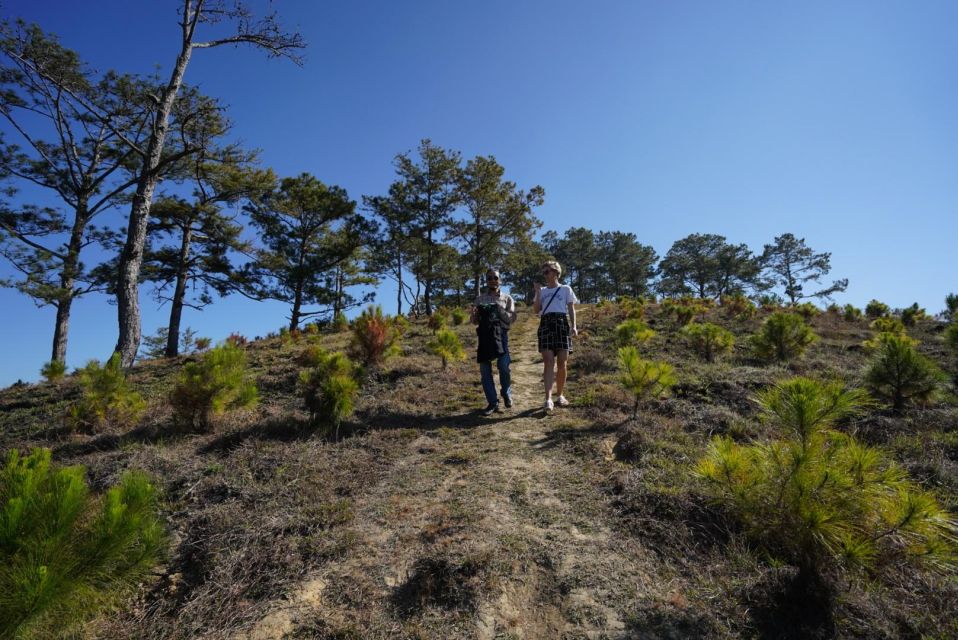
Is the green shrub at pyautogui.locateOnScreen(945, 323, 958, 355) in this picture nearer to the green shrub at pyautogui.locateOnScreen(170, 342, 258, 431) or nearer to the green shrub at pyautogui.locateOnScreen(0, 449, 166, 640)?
the green shrub at pyautogui.locateOnScreen(0, 449, 166, 640)

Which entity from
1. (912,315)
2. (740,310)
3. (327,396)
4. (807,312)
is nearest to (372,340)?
(327,396)

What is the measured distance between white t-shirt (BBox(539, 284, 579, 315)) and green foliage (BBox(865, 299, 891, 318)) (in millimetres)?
17025

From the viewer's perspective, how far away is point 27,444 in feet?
13.1

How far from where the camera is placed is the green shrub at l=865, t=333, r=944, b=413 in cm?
424

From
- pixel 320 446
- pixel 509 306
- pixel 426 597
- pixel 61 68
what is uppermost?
pixel 61 68

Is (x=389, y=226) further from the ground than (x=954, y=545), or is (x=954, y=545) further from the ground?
(x=389, y=226)

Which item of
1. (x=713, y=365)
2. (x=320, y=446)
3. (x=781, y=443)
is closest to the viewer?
(x=781, y=443)

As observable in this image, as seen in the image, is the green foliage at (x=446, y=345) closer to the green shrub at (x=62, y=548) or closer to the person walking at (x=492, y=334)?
the person walking at (x=492, y=334)

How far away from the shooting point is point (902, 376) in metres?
4.34

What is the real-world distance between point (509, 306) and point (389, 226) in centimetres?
1895

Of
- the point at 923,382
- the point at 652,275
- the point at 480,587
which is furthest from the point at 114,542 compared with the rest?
the point at 652,275

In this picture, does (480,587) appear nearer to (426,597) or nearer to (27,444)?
(426,597)

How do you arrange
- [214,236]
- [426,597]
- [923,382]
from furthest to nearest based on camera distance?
[214,236]
[923,382]
[426,597]

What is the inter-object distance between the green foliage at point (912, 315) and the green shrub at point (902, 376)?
37.9 ft
